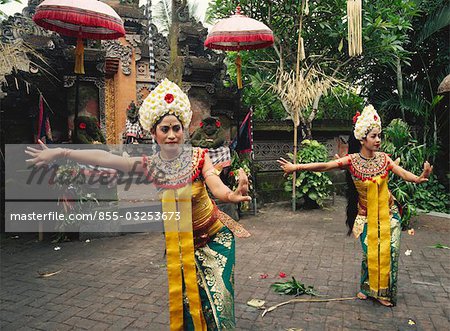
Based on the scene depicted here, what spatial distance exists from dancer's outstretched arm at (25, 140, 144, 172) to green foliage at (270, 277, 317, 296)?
229 cm

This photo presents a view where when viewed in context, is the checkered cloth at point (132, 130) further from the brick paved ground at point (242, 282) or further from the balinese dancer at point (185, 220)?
the balinese dancer at point (185, 220)

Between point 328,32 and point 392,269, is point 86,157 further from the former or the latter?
point 328,32

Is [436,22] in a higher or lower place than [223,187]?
higher

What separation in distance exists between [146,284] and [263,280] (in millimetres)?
1382

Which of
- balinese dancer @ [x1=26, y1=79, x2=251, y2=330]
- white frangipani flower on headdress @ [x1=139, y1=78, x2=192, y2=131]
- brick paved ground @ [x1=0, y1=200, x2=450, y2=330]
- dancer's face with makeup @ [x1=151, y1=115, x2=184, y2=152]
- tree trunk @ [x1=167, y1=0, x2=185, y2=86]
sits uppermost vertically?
tree trunk @ [x1=167, y1=0, x2=185, y2=86]

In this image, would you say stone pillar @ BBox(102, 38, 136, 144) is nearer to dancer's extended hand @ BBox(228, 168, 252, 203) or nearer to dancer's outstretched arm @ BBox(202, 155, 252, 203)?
dancer's outstretched arm @ BBox(202, 155, 252, 203)

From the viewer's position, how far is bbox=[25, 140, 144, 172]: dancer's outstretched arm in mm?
2314

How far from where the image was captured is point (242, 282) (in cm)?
439

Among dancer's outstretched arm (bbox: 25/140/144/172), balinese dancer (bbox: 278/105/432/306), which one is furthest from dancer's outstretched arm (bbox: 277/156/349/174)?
dancer's outstretched arm (bbox: 25/140/144/172)

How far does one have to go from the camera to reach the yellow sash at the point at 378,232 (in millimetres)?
3711

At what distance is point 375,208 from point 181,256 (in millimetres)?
2182

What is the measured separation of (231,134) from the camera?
8977mm

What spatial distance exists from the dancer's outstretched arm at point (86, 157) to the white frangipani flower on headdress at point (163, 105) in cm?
30

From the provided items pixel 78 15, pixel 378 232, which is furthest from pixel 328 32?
pixel 378 232
